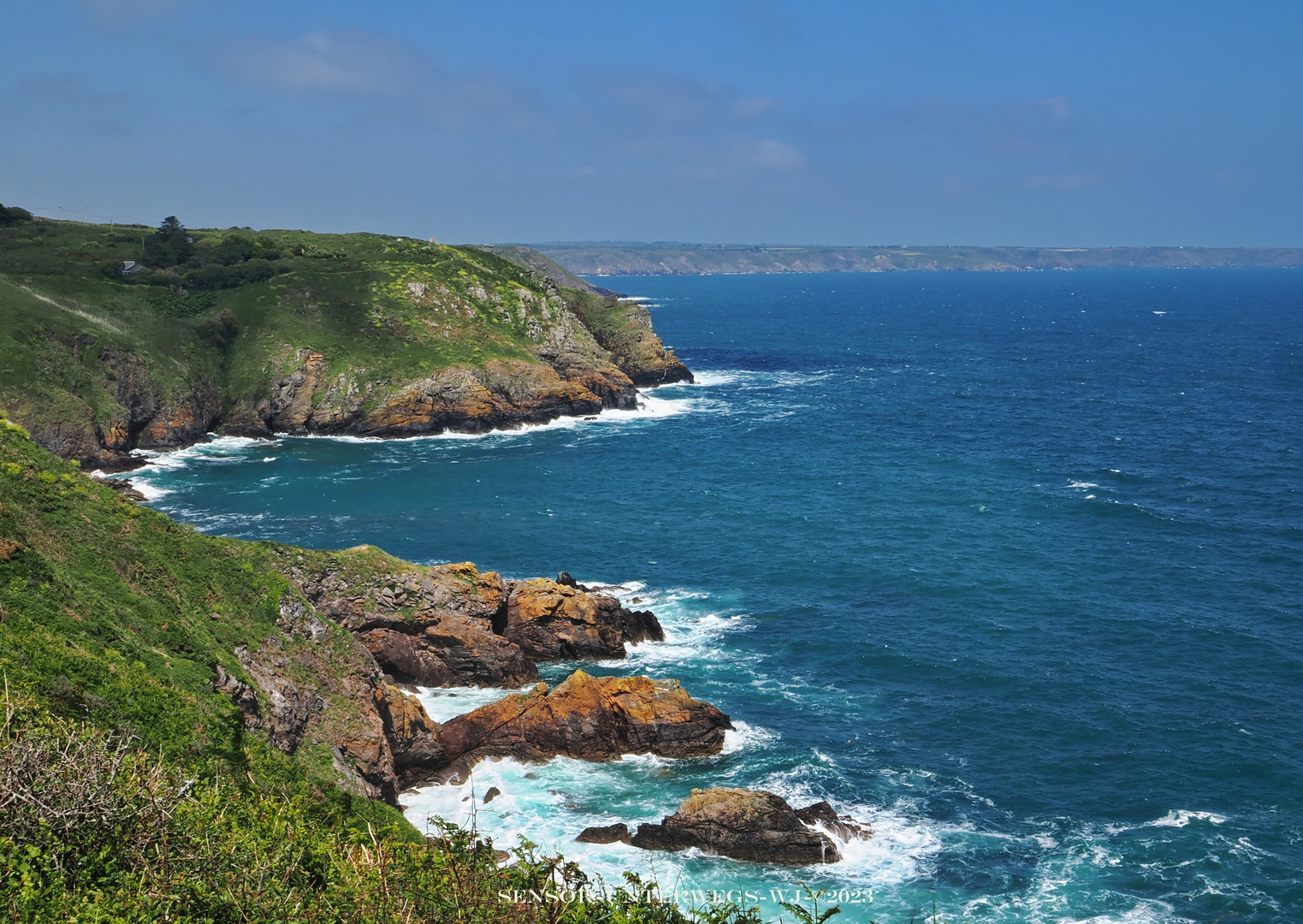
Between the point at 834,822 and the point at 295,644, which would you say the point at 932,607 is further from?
the point at 295,644

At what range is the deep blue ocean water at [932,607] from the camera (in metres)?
39.5

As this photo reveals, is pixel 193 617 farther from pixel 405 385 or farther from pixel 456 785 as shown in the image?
pixel 405 385

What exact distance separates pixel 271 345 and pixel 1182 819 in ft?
369

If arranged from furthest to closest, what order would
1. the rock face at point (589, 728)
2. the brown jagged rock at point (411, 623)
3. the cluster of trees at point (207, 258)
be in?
the cluster of trees at point (207, 258) < the brown jagged rock at point (411, 623) < the rock face at point (589, 728)

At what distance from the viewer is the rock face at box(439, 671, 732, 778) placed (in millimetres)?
46656

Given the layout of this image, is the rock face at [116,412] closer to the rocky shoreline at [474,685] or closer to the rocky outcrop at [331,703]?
the rocky shoreline at [474,685]

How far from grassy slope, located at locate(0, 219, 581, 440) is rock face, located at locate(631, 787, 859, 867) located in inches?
3311

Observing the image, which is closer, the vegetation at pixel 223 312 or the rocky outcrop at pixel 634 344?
the vegetation at pixel 223 312

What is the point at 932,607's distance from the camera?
6359 centimetres

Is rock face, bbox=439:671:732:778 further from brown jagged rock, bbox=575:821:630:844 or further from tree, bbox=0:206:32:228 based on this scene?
tree, bbox=0:206:32:228

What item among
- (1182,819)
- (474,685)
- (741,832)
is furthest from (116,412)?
(1182,819)

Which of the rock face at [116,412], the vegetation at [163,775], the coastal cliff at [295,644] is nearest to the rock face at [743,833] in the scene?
the vegetation at [163,775]

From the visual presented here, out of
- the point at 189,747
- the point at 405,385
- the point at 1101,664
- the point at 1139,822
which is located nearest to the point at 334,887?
the point at 189,747

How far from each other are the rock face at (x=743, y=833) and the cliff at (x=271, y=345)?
8135 cm
